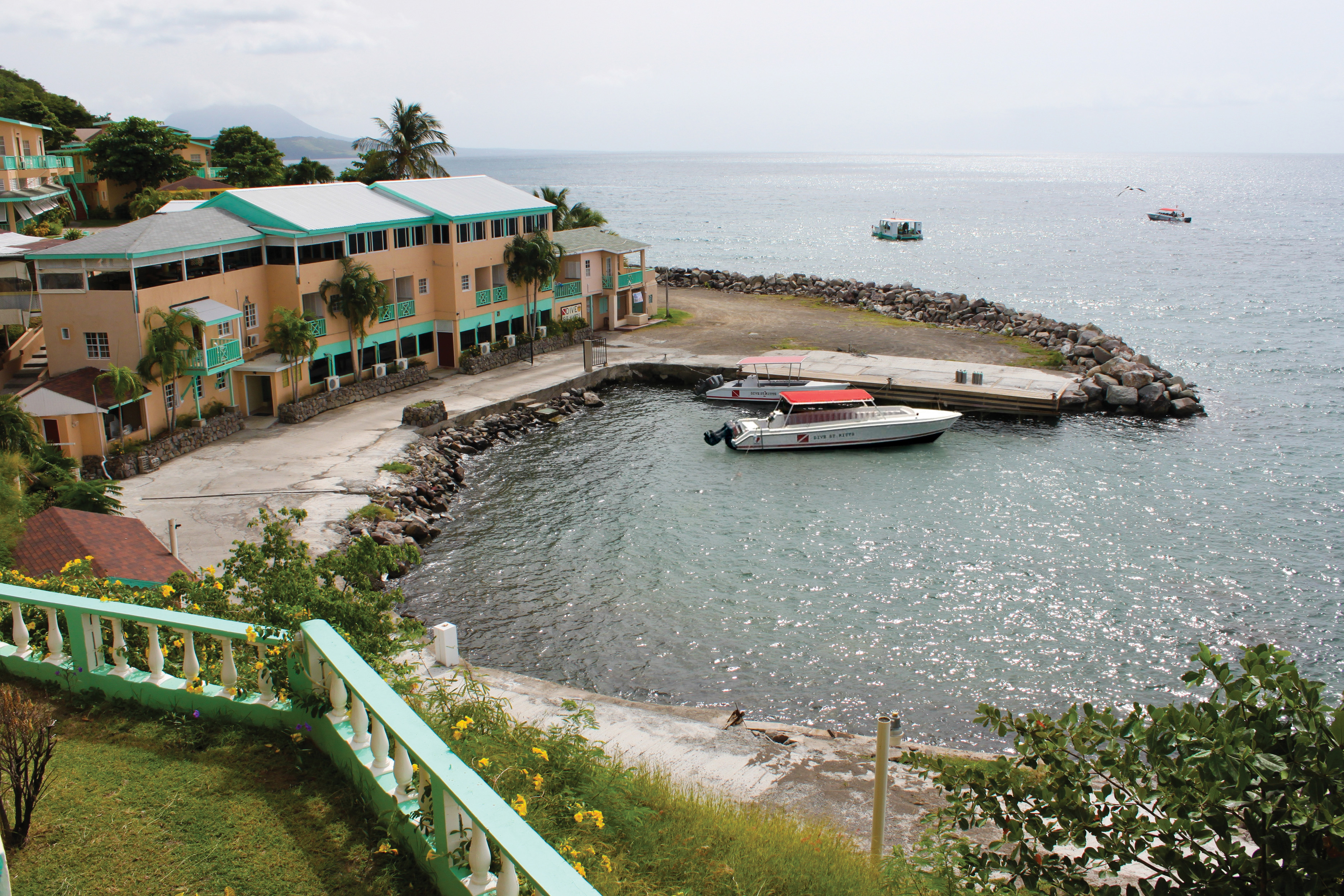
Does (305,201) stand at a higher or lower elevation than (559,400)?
Result: higher

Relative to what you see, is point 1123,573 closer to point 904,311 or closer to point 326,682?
point 326,682

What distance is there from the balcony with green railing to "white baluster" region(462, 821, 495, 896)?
3465 centimetres

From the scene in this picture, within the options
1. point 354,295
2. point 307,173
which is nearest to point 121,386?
point 354,295

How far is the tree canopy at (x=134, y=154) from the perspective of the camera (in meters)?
79.9

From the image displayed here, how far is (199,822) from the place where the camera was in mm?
7828

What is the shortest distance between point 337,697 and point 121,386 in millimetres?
29272

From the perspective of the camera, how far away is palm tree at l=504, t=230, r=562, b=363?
178 ft

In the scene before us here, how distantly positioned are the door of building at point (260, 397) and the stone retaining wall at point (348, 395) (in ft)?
3.76

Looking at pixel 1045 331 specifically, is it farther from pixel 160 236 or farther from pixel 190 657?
pixel 190 657

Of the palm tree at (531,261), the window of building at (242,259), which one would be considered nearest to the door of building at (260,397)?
the window of building at (242,259)

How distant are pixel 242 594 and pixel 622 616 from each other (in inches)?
647

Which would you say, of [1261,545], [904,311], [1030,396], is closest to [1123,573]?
[1261,545]

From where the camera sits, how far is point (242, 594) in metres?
12.6

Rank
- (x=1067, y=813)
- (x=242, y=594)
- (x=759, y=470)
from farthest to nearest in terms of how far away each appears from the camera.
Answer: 1. (x=759, y=470)
2. (x=242, y=594)
3. (x=1067, y=813)
